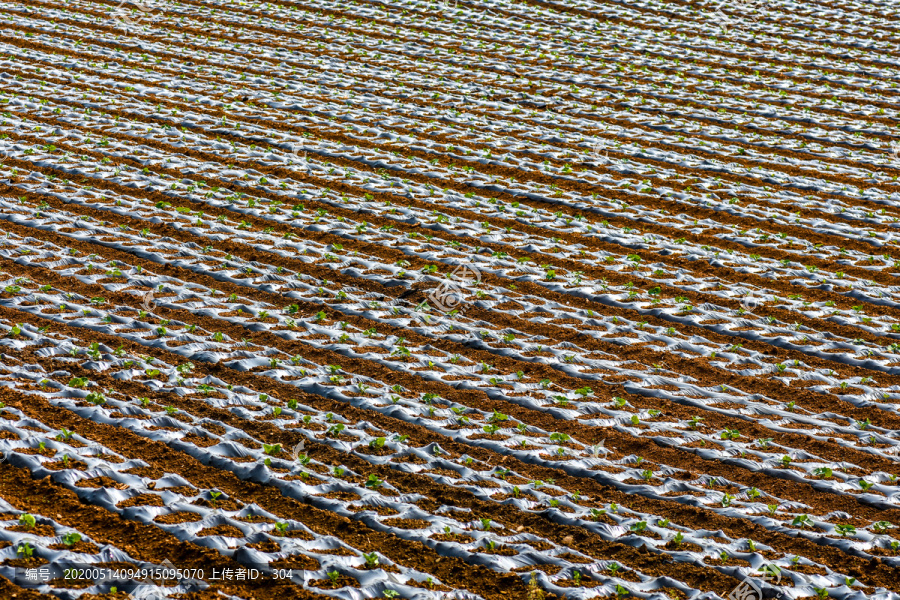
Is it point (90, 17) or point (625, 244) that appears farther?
point (90, 17)

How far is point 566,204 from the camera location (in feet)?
32.8

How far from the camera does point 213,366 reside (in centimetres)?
641

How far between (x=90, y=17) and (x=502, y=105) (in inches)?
416

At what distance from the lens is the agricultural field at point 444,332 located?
4637 millimetres

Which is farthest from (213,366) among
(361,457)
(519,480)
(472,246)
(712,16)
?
(712,16)

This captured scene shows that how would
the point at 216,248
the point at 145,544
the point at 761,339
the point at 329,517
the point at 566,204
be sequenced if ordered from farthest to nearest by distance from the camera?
the point at 566,204
the point at 216,248
the point at 761,339
the point at 329,517
the point at 145,544

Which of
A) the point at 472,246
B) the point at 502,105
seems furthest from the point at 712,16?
the point at 472,246

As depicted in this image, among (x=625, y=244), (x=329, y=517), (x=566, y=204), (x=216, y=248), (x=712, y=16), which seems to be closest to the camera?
(x=329, y=517)

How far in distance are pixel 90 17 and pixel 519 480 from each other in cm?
1677

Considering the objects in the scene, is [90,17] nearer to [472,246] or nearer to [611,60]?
[611,60]

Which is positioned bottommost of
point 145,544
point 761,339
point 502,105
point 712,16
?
point 145,544

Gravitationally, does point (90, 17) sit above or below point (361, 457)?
above

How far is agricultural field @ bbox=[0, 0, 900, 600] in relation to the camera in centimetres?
464

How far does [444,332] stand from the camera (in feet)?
23.6
